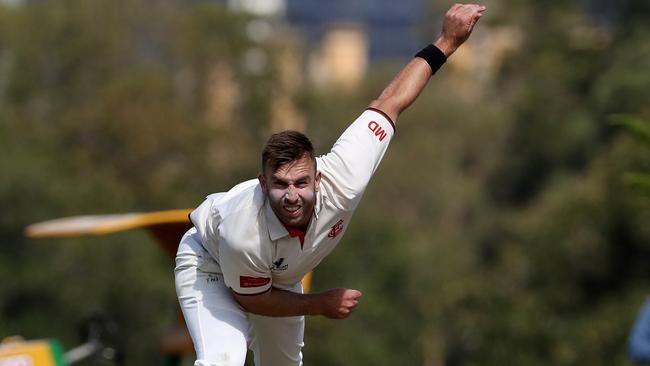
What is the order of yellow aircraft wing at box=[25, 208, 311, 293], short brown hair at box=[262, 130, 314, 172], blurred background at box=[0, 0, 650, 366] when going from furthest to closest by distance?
blurred background at box=[0, 0, 650, 366] < yellow aircraft wing at box=[25, 208, 311, 293] < short brown hair at box=[262, 130, 314, 172]

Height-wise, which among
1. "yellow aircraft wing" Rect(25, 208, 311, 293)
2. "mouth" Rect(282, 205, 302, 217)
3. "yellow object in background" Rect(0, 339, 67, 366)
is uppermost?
"mouth" Rect(282, 205, 302, 217)

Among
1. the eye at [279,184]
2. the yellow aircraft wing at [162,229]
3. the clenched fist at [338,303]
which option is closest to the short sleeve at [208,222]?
the eye at [279,184]

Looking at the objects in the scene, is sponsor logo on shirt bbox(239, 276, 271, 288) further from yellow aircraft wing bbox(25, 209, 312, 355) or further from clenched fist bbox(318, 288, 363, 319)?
yellow aircraft wing bbox(25, 209, 312, 355)

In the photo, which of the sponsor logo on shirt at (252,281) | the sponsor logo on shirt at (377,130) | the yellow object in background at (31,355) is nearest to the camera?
the sponsor logo on shirt at (252,281)

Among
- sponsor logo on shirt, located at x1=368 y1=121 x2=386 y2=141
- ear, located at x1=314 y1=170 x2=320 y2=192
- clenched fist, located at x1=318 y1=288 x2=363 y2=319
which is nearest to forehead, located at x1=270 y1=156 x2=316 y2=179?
ear, located at x1=314 y1=170 x2=320 y2=192

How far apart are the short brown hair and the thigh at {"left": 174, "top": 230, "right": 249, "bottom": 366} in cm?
97

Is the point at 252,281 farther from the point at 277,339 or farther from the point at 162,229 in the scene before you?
the point at 162,229

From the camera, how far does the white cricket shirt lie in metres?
7.34

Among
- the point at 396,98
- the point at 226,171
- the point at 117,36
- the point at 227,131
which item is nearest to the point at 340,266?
the point at 226,171

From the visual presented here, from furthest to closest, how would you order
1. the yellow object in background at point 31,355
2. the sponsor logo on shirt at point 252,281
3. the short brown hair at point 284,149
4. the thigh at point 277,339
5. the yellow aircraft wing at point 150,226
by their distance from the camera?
the yellow aircraft wing at point 150,226 < the yellow object in background at point 31,355 < the thigh at point 277,339 < the sponsor logo on shirt at point 252,281 < the short brown hair at point 284,149

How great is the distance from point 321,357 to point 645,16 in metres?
15.4

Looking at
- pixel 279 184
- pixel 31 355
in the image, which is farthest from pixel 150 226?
pixel 279 184

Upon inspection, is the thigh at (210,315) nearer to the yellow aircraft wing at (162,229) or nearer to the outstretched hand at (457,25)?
the outstretched hand at (457,25)

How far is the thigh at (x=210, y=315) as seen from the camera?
301 inches
